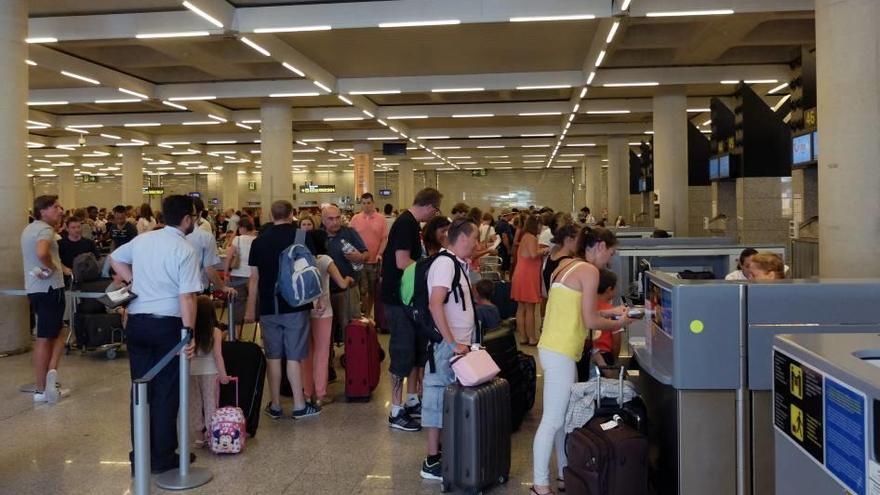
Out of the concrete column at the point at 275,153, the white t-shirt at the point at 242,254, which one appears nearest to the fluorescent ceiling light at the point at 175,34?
the white t-shirt at the point at 242,254

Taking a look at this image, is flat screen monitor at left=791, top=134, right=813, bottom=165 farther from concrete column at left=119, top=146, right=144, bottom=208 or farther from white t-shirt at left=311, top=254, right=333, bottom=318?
concrete column at left=119, top=146, right=144, bottom=208

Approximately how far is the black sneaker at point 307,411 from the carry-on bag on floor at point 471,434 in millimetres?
2136

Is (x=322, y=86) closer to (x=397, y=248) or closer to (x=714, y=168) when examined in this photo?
(x=714, y=168)

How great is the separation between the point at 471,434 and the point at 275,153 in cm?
1626

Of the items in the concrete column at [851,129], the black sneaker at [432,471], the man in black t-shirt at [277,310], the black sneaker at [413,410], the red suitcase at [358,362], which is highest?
the concrete column at [851,129]

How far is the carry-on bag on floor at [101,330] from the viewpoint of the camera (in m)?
8.91

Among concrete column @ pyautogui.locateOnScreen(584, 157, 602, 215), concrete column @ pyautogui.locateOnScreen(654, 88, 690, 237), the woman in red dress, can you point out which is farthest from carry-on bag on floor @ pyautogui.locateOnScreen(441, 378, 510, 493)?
concrete column @ pyautogui.locateOnScreen(584, 157, 602, 215)

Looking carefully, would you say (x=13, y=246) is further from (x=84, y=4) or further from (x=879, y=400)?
(x=879, y=400)

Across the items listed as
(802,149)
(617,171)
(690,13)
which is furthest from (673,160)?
(617,171)

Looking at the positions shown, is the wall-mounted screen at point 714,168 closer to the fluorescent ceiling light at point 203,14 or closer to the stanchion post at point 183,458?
the fluorescent ceiling light at point 203,14

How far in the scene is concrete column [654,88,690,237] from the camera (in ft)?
59.7

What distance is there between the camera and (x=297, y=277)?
575cm

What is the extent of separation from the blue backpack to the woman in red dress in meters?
4.10

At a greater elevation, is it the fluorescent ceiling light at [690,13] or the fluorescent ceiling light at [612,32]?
the fluorescent ceiling light at [690,13]
